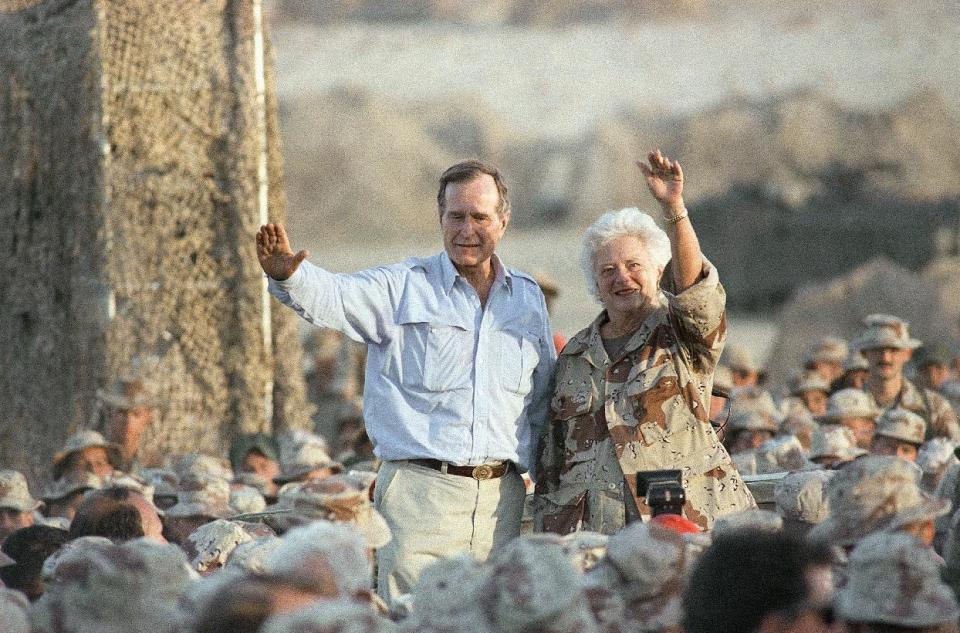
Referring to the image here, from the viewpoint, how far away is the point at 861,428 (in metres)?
10.7

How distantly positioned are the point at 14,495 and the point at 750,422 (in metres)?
4.09

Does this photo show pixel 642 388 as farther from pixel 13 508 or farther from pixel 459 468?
pixel 13 508

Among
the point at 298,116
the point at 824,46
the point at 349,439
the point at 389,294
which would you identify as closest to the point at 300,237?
the point at 298,116

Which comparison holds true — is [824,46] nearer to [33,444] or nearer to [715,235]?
[715,235]

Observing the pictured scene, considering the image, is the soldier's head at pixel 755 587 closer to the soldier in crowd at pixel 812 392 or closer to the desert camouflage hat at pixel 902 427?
the desert camouflage hat at pixel 902 427

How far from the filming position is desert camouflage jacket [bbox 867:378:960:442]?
34.8ft

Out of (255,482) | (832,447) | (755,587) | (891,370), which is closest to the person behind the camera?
(755,587)

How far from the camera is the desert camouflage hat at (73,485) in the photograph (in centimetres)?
938

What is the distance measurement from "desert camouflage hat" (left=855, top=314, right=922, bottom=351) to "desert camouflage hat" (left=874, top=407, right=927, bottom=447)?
1.91 m

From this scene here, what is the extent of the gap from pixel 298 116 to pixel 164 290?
31.6m

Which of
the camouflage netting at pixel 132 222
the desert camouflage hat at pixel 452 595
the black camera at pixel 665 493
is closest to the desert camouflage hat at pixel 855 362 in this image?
the camouflage netting at pixel 132 222

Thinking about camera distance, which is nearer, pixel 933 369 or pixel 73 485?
pixel 73 485

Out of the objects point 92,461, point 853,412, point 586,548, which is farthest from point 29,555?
point 853,412

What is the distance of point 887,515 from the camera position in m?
5.18
